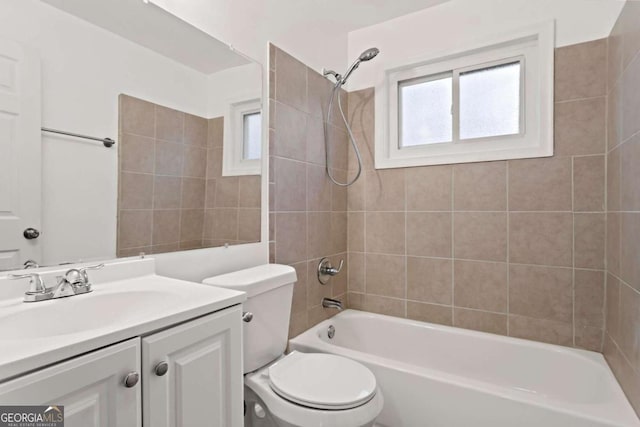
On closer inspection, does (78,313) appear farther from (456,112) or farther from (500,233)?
(456,112)

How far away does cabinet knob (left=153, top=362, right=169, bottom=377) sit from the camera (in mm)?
804

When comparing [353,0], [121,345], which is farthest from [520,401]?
[353,0]

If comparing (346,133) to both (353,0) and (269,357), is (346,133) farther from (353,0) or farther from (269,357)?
(269,357)

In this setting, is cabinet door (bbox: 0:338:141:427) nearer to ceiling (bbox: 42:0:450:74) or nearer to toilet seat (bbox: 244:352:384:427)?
toilet seat (bbox: 244:352:384:427)

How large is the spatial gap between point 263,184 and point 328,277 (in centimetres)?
82

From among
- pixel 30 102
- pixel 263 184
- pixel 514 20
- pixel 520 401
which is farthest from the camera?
pixel 514 20

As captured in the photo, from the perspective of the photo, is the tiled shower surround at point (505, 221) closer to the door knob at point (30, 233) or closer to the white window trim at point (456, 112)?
the white window trim at point (456, 112)

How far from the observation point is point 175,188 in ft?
4.61

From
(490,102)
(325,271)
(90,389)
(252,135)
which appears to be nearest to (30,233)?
(90,389)

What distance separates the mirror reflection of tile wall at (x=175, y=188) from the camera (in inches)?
48.3

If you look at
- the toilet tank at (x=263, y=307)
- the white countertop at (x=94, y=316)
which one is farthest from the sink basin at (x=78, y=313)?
the toilet tank at (x=263, y=307)

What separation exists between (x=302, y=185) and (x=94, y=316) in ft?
4.08

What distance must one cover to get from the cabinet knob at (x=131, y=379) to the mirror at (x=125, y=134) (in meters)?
0.56

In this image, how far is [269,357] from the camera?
5.05ft
